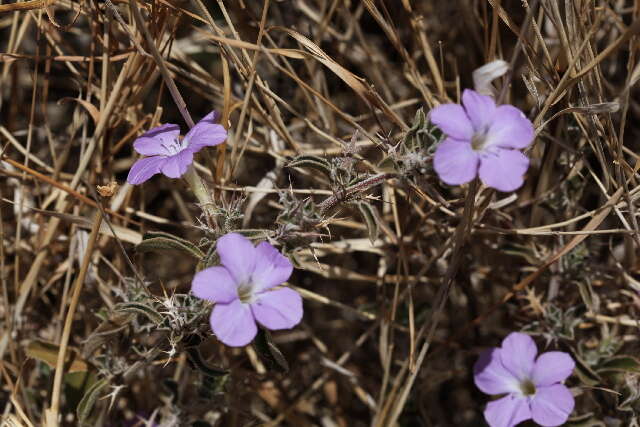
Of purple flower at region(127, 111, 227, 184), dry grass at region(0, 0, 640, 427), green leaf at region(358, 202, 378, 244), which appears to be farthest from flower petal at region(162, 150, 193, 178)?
green leaf at region(358, 202, 378, 244)

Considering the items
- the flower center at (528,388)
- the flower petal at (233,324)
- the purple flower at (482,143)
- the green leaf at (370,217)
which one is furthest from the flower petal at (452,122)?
the flower center at (528,388)

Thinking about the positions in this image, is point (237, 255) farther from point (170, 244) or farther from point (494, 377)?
point (494, 377)

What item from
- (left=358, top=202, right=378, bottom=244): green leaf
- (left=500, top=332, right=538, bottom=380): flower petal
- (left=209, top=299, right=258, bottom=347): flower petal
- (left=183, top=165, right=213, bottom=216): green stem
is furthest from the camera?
(left=500, top=332, right=538, bottom=380): flower petal

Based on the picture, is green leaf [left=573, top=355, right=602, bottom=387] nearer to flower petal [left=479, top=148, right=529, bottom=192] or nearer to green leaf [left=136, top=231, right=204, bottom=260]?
flower petal [left=479, top=148, right=529, bottom=192]

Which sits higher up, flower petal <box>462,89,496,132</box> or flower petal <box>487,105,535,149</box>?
flower petal <box>462,89,496,132</box>

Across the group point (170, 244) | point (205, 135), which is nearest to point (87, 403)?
point (170, 244)

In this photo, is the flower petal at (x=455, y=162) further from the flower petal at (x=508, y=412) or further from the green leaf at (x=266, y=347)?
the flower petal at (x=508, y=412)

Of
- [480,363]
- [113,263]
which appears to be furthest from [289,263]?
[113,263]
